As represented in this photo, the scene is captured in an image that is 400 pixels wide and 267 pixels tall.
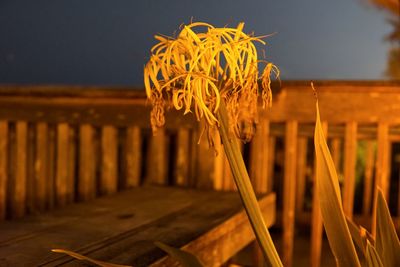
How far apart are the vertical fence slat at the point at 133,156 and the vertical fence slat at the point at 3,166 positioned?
731 mm

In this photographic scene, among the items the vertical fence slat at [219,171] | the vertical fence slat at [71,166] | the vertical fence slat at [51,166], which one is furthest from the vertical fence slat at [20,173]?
the vertical fence slat at [219,171]

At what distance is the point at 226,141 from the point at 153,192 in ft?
4.65

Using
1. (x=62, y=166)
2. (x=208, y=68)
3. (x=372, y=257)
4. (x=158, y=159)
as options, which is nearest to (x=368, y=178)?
(x=158, y=159)

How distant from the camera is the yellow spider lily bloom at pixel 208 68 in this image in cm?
89

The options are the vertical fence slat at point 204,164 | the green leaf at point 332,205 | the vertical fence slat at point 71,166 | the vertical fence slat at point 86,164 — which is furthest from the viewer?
the vertical fence slat at point 71,166

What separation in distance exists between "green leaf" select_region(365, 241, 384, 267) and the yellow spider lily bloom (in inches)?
12.1

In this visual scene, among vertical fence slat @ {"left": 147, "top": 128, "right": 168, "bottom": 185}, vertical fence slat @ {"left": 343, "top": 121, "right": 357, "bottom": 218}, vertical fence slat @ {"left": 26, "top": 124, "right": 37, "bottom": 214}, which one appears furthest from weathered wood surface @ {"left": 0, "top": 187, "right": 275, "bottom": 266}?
vertical fence slat @ {"left": 26, "top": 124, "right": 37, "bottom": 214}

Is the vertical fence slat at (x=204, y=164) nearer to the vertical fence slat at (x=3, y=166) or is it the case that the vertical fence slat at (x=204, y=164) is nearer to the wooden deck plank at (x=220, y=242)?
the wooden deck plank at (x=220, y=242)

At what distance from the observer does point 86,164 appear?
2.60 meters

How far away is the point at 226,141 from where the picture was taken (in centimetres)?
89

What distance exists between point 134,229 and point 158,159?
3.05 feet

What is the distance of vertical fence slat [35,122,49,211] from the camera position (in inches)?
105

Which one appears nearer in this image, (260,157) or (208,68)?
(208,68)

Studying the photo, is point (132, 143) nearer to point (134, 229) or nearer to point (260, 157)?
point (260, 157)
